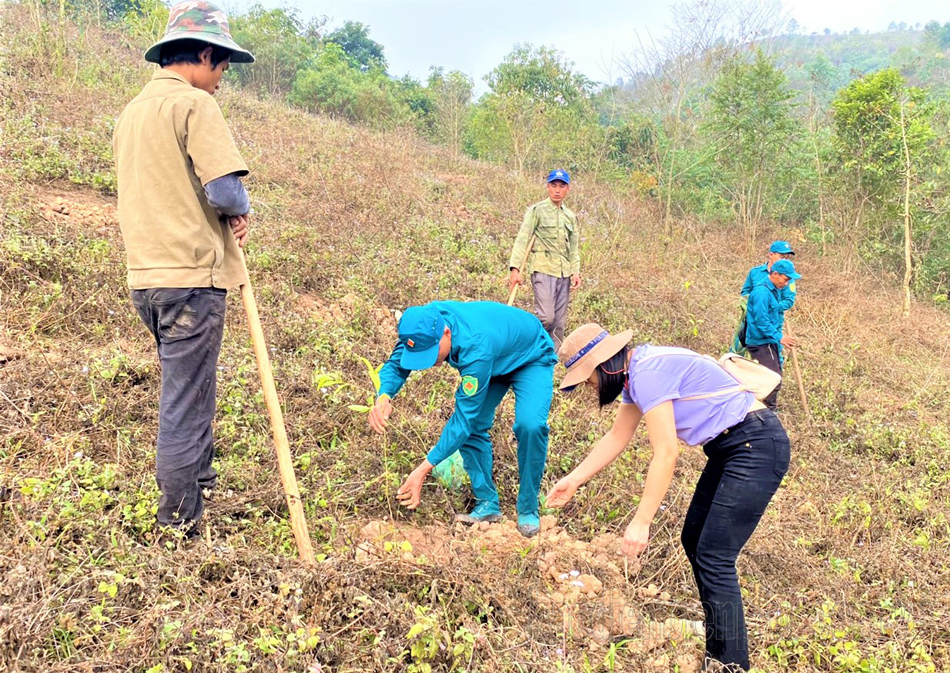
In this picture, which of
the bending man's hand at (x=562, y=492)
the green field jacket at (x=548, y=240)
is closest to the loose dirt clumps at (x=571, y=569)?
the bending man's hand at (x=562, y=492)

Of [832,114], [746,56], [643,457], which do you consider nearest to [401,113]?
[746,56]

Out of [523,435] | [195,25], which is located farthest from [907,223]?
[195,25]

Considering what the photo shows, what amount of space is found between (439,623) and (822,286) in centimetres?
1093

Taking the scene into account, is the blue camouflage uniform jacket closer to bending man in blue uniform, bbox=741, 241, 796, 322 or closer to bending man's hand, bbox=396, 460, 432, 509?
bending man's hand, bbox=396, 460, 432, 509

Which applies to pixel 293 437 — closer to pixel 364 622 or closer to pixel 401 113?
pixel 364 622

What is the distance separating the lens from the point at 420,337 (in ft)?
9.23

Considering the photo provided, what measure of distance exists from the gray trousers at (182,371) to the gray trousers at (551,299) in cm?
386

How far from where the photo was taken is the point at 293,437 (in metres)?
3.78

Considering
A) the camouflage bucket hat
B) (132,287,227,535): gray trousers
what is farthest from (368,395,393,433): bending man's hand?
the camouflage bucket hat

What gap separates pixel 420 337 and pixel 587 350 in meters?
0.77

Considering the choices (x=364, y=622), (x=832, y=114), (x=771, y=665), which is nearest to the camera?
(x=364, y=622)

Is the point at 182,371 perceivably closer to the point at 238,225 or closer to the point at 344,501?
the point at 238,225

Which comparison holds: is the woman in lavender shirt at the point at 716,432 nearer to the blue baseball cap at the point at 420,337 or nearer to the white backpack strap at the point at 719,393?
the white backpack strap at the point at 719,393

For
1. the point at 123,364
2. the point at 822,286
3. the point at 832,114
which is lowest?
the point at 123,364
